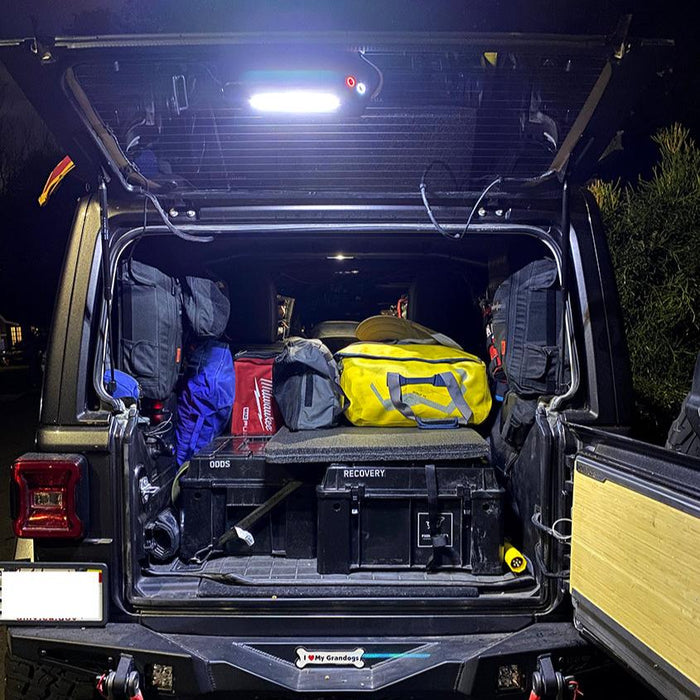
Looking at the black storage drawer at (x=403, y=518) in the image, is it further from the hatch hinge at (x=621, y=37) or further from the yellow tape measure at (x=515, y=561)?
the hatch hinge at (x=621, y=37)

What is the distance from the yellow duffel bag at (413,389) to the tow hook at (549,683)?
1106mm

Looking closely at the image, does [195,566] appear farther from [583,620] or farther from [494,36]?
[494,36]

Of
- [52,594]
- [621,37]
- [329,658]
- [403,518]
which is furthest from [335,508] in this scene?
[621,37]

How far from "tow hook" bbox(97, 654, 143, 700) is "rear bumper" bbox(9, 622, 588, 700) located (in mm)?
38

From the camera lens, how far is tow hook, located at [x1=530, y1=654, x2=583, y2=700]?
6.37 ft

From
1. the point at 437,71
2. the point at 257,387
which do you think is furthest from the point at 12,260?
the point at 437,71

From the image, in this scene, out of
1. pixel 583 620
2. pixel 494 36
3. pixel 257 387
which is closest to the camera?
pixel 494 36

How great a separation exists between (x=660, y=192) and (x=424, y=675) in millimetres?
4065

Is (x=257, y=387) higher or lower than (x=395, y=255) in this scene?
lower

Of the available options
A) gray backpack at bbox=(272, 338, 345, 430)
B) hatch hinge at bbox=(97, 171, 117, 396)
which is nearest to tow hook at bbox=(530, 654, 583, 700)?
gray backpack at bbox=(272, 338, 345, 430)

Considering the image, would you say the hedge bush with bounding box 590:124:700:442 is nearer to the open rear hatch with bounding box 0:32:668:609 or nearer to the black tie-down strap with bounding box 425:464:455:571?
the open rear hatch with bounding box 0:32:668:609

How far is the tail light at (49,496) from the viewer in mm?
2062

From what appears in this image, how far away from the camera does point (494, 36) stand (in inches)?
68.1

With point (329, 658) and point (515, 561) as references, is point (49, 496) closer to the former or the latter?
point (329, 658)
